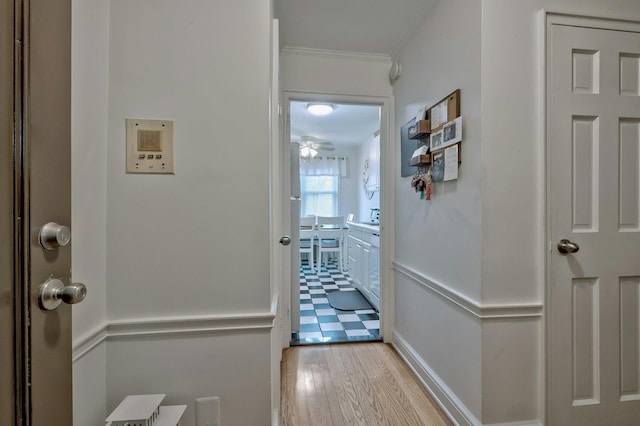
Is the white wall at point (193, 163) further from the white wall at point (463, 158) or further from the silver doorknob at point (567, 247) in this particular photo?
the silver doorknob at point (567, 247)

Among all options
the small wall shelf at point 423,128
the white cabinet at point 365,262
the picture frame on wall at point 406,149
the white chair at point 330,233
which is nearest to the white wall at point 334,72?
the picture frame on wall at point 406,149

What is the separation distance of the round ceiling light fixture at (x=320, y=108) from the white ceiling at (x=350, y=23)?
1.17m

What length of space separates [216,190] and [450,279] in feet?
4.08

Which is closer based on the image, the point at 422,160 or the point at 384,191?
the point at 422,160

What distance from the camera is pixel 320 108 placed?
3494 millimetres

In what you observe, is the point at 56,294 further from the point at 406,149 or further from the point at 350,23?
the point at 350,23

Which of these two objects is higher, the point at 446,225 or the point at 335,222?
the point at 446,225

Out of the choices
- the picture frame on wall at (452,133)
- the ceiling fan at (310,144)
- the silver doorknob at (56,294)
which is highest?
the ceiling fan at (310,144)

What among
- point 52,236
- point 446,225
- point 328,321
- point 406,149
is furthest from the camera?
point 328,321

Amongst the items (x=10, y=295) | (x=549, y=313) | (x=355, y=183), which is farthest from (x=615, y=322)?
(x=355, y=183)

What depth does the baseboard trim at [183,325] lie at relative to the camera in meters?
1.09

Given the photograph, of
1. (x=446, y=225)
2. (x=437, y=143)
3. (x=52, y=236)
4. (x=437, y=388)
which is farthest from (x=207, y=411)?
(x=437, y=143)

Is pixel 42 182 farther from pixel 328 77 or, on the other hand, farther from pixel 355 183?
pixel 355 183

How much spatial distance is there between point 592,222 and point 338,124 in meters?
3.48
